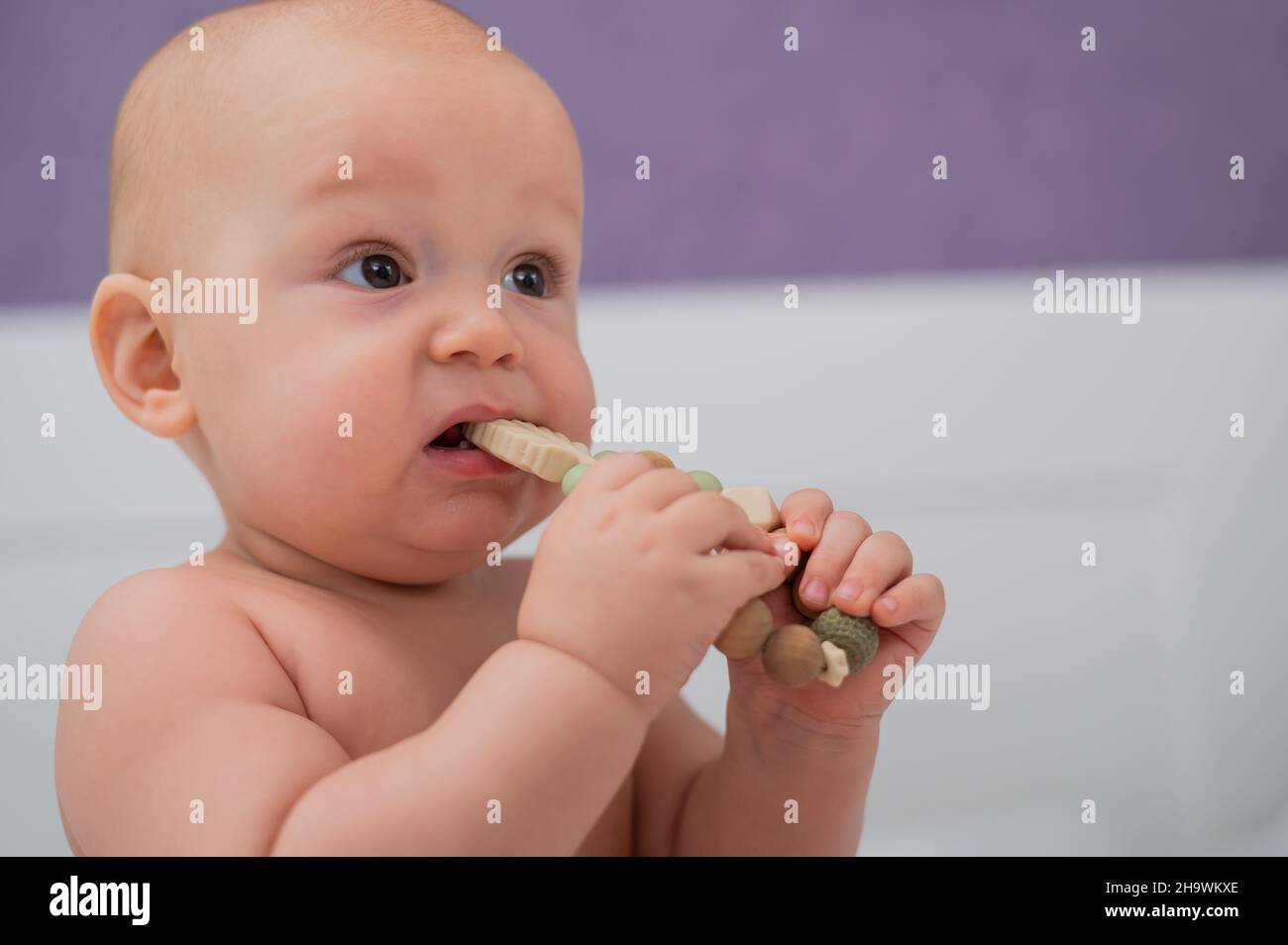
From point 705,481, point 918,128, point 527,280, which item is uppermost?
point 918,128

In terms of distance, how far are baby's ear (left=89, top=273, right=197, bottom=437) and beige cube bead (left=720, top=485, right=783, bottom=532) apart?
26 centimetres

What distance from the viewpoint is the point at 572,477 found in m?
0.54

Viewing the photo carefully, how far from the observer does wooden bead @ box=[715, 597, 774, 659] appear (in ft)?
1.63

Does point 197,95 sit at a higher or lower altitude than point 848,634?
higher

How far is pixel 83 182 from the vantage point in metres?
1.37

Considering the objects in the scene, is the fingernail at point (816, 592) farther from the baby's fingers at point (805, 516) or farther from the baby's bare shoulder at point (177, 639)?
the baby's bare shoulder at point (177, 639)

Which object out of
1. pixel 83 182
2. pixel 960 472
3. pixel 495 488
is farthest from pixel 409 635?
pixel 83 182

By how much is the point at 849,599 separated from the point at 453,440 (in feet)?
0.63

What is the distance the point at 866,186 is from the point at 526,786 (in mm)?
1104

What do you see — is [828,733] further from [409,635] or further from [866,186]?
[866,186]

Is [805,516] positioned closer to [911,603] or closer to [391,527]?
[911,603]

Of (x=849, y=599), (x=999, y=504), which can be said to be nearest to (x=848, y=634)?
(x=849, y=599)

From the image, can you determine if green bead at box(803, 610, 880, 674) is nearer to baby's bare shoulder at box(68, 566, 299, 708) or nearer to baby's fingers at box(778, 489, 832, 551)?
baby's fingers at box(778, 489, 832, 551)

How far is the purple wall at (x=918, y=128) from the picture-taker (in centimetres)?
141
